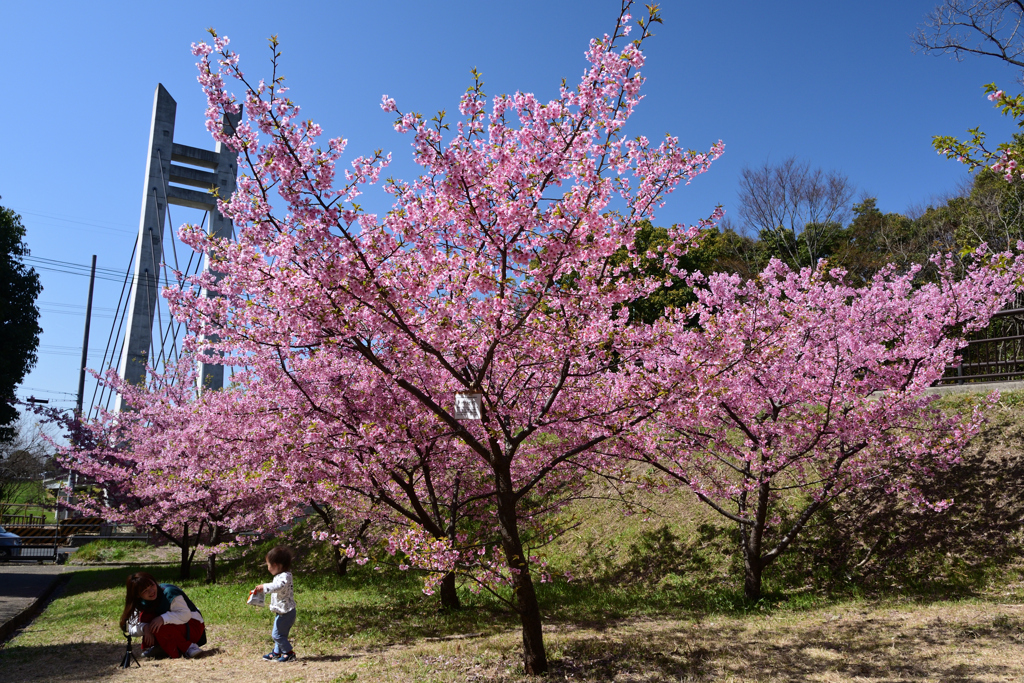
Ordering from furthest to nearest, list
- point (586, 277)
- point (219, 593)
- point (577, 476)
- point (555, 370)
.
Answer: point (219, 593), point (577, 476), point (555, 370), point (586, 277)

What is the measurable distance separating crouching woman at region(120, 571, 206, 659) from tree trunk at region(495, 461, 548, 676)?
4.10m

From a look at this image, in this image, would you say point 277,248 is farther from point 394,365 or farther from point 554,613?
point 554,613

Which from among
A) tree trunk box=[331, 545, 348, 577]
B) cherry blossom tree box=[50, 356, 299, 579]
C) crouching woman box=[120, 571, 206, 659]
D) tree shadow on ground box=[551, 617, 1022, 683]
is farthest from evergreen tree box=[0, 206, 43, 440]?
tree shadow on ground box=[551, 617, 1022, 683]

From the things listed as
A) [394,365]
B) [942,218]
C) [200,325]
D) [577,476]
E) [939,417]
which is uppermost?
[942,218]

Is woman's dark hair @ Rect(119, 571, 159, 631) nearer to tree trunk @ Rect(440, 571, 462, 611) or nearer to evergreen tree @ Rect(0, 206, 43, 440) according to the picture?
tree trunk @ Rect(440, 571, 462, 611)

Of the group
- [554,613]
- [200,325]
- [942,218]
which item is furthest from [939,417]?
[942,218]

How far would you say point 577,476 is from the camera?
816cm

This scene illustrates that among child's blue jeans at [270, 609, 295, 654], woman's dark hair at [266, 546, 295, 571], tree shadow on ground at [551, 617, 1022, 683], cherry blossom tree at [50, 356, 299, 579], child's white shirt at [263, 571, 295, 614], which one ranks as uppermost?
cherry blossom tree at [50, 356, 299, 579]

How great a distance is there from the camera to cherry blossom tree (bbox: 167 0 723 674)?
5.11 m

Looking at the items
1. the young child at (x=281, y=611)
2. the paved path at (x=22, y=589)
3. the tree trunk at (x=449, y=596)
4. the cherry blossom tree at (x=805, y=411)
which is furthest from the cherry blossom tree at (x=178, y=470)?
the cherry blossom tree at (x=805, y=411)

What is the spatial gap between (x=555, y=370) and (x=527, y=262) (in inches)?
57.1

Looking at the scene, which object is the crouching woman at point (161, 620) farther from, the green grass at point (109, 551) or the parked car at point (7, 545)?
the parked car at point (7, 545)

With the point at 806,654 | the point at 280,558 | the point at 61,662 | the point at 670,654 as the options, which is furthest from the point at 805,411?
the point at 61,662

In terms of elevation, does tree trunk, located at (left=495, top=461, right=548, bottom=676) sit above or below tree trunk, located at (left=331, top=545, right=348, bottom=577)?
above
